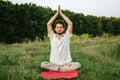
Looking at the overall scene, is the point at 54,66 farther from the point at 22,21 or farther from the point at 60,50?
the point at 22,21

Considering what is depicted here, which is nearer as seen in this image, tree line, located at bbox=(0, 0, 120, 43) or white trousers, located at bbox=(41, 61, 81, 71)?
white trousers, located at bbox=(41, 61, 81, 71)

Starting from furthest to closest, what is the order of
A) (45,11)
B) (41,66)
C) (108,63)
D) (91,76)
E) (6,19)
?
(45,11), (6,19), (108,63), (41,66), (91,76)

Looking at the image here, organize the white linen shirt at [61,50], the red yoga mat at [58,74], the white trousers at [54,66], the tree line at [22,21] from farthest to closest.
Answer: the tree line at [22,21]
the white linen shirt at [61,50]
the white trousers at [54,66]
the red yoga mat at [58,74]

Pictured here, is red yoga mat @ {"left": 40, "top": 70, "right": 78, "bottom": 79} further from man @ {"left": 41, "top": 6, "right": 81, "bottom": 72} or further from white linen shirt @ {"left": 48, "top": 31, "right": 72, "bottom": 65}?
white linen shirt @ {"left": 48, "top": 31, "right": 72, "bottom": 65}

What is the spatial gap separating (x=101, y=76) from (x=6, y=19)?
12948 mm

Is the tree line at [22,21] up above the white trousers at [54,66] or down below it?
above

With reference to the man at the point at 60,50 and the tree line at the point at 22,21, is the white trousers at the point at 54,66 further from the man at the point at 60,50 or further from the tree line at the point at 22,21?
the tree line at the point at 22,21

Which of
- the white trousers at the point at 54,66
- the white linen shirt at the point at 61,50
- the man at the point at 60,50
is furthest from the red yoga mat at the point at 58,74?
the white linen shirt at the point at 61,50

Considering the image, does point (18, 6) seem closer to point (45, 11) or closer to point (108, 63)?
point (45, 11)

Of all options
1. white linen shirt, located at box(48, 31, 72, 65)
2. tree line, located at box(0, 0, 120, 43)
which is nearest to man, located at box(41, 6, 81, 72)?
white linen shirt, located at box(48, 31, 72, 65)

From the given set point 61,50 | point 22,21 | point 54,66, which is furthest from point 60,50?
point 22,21

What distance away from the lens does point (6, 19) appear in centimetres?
1981

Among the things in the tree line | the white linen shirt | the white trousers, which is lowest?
the white trousers

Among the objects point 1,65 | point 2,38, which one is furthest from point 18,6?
point 1,65
